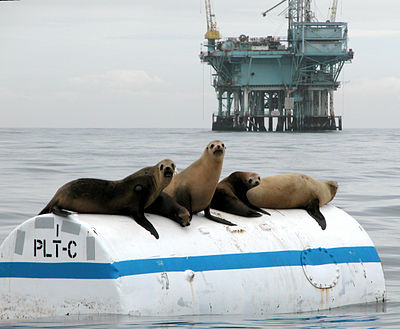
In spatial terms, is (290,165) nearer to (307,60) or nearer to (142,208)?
(142,208)

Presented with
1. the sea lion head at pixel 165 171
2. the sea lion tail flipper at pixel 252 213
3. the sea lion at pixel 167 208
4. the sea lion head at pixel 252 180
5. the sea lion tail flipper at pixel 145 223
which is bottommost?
the sea lion tail flipper at pixel 252 213

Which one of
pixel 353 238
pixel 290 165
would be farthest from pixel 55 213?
pixel 290 165

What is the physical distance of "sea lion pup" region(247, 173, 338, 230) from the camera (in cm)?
957

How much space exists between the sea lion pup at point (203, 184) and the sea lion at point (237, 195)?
17.0 inches

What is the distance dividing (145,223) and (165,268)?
0.53 m

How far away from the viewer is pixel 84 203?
7996mm

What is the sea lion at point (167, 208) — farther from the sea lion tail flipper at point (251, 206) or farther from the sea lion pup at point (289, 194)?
the sea lion pup at point (289, 194)

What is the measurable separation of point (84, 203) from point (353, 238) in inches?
127

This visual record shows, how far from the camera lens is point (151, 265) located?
25.2 feet

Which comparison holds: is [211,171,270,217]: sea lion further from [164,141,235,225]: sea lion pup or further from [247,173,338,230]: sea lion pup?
[164,141,235,225]: sea lion pup

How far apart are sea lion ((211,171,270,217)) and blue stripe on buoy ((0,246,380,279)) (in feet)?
2.26

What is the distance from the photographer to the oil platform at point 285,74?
105 meters

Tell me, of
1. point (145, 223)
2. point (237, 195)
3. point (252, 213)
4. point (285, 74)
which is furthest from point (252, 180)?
point (285, 74)

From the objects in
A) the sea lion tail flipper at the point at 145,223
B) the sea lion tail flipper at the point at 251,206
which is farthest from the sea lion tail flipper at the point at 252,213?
the sea lion tail flipper at the point at 145,223
